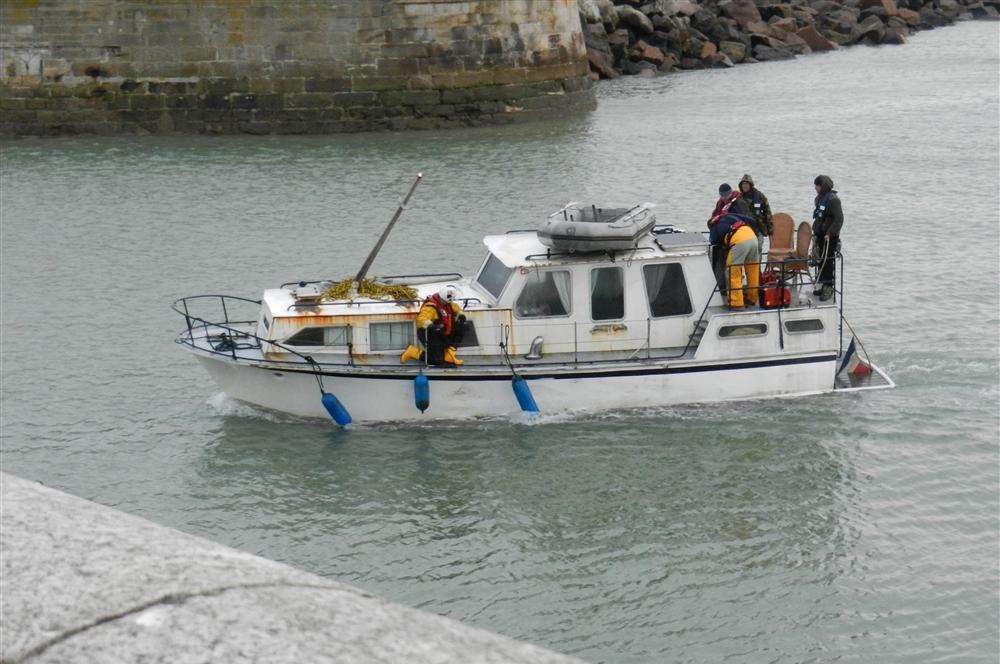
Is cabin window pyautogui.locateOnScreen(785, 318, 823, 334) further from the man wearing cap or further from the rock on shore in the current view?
the rock on shore

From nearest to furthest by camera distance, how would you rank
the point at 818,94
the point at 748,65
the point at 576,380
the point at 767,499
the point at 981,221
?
the point at 767,499 → the point at 576,380 → the point at 981,221 → the point at 818,94 → the point at 748,65

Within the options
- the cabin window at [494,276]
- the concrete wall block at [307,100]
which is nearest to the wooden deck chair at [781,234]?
the cabin window at [494,276]

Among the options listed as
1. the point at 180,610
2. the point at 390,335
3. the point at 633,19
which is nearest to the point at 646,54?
the point at 633,19

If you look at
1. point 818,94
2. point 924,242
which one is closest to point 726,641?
point 924,242

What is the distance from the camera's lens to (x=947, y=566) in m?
11.1

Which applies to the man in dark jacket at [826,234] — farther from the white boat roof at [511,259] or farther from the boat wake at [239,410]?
the boat wake at [239,410]

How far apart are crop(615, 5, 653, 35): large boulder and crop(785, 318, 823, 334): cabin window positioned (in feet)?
112

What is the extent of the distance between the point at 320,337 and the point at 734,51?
3743 cm

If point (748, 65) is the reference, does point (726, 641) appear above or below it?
below

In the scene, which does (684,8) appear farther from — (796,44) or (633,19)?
(796,44)

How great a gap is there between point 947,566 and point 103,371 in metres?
10.2

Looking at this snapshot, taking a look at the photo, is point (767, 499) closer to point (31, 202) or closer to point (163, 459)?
point (163, 459)

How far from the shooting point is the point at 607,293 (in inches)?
539

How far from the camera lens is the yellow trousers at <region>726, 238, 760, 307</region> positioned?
13.7 metres
